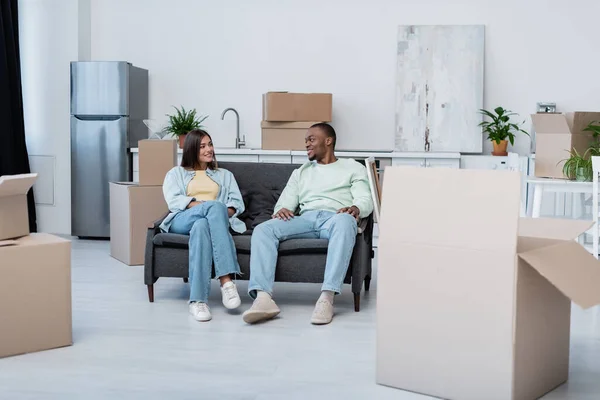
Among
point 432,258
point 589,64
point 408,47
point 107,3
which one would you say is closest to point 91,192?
point 107,3

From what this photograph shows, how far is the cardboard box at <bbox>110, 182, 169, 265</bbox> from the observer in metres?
5.66

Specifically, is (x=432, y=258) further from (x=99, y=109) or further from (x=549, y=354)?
(x=99, y=109)

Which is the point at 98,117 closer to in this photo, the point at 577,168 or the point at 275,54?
the point at 275,54

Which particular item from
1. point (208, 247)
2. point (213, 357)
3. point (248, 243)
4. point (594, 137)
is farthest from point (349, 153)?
point (213, 357)

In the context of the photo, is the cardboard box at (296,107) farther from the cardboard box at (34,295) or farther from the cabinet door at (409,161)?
the cardboard box at (34,295)

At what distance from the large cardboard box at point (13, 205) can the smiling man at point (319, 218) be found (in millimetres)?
1125

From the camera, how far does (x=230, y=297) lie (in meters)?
4.19

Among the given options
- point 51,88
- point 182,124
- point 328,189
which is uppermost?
point 51,88

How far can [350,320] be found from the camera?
163 inches

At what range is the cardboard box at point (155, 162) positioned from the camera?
5.66m

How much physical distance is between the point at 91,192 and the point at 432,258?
4661 millimetres

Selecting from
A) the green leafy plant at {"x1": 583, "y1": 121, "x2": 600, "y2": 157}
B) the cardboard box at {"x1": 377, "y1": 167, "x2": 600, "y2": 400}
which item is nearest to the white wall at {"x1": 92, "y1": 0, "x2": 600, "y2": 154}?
the green leafy plant at {"x1": 583, "y1": 121, "x2": 600, "y2": 157}

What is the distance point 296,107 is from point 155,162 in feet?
4.35

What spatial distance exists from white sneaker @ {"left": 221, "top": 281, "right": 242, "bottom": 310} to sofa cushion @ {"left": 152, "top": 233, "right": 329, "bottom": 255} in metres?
0.25
